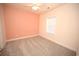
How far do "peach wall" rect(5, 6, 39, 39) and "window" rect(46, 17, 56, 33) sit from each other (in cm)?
19

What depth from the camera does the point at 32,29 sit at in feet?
4.91

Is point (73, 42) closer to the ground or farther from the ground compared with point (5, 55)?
farther from the ground

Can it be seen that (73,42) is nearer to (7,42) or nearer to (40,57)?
(40,57)

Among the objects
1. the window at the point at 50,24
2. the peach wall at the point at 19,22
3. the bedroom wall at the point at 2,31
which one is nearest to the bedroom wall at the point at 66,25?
the window at the point at 50,24

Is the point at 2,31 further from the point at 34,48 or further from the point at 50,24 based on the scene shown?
the point at 50,24

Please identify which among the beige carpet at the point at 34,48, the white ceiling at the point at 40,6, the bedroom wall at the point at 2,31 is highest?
the white ceiling at the point at 40,6

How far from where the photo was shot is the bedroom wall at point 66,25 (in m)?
1.34

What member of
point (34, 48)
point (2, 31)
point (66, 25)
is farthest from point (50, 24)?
point (2, 31)

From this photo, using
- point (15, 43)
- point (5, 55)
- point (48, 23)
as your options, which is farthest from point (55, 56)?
point (5, 55)

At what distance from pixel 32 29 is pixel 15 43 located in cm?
36

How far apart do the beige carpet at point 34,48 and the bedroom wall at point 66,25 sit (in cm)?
9

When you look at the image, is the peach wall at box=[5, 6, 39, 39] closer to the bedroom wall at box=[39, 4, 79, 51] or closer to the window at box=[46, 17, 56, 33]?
the window at box=[46, 17, 56, 33]

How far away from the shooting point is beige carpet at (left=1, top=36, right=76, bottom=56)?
1366mm

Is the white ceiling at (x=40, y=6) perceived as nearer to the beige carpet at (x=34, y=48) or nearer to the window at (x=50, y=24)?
the window at (x=50, y=24)
